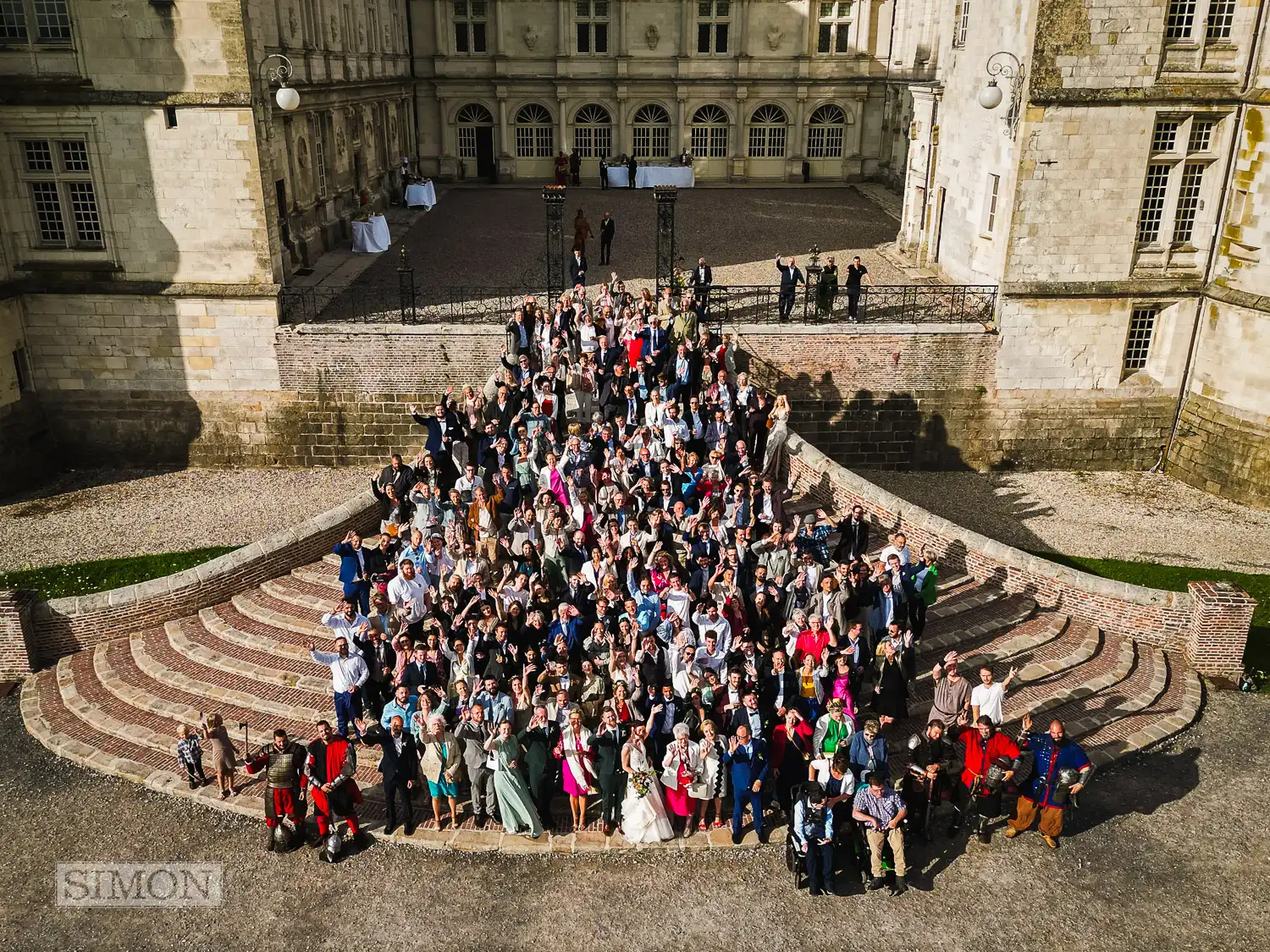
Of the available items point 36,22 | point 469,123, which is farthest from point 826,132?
point 36,22

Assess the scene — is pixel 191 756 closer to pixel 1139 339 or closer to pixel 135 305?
pixel 135 305

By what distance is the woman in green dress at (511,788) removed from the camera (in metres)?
11.3

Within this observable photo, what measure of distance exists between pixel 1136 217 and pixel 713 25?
26.4 m

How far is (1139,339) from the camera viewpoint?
24.5 metres

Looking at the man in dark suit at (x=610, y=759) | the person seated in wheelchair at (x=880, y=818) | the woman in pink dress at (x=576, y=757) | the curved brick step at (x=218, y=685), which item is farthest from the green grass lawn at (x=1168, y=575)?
the curved brick step at (x=218, y=685)

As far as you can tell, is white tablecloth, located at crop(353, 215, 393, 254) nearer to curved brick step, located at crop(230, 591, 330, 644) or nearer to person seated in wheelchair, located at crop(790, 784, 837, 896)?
curved brick step, located at crop(230, 591, 330, 644)

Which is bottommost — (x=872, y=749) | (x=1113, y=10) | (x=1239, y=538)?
(x=1239, y=538)

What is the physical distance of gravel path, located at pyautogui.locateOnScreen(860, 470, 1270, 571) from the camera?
2030cm

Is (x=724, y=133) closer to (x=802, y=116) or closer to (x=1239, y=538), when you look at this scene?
(x=802, y=116)

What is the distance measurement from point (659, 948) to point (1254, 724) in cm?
881

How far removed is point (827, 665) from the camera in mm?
12578

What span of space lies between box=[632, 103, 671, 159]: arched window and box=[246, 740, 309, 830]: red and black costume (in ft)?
129

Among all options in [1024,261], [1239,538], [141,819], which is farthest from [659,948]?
[1024,261]

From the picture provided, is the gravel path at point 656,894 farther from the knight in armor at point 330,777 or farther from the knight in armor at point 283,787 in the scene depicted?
the knight in armor at point 330,777
